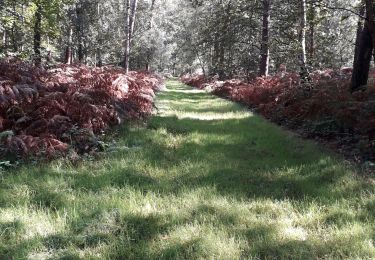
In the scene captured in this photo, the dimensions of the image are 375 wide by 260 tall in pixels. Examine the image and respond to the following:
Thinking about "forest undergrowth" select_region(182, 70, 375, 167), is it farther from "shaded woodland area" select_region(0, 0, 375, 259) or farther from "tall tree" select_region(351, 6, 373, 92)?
"tall tree" select_region(351, 6, 373, 92)

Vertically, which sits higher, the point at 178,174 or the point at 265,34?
the point at 265,34

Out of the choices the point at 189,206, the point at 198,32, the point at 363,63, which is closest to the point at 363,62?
the point at 363,63

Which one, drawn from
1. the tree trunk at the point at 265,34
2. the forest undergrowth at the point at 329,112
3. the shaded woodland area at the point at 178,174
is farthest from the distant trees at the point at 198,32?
the shaded woodland area at the point at 178,174

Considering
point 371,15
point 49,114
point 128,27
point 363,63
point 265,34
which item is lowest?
point 49,114

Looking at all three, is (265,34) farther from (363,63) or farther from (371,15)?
(371,15)

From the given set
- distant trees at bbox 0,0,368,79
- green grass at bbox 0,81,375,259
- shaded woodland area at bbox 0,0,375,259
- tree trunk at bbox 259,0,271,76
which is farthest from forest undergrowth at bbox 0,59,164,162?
tree trunk at bbox 259,0,271,76

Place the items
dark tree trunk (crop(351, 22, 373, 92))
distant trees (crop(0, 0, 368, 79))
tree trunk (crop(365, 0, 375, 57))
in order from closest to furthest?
1. tree trunk (crop(365, 0, 375, 57))
2. dark tree trunk (crop(351, 22, 373, 92))
3. distant trees (crop(0, 0, 368, 79))

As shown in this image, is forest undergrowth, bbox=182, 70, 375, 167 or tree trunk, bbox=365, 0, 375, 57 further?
tree trunk, bbox=365, 0, 375, 57

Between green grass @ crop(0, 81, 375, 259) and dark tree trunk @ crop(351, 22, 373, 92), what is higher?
dark tree trunk @ crop(351, 22, 373, 92)

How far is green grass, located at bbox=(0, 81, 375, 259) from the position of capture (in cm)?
341

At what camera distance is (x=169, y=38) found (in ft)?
180

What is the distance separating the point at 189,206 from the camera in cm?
433

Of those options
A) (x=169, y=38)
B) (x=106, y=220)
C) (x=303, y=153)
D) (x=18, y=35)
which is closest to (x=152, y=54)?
(x=169, y=38)

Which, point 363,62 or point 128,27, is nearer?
point 363,62
